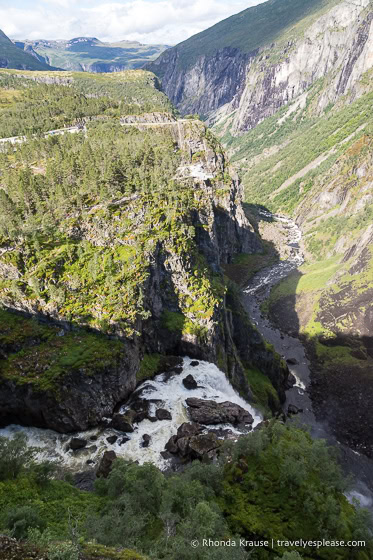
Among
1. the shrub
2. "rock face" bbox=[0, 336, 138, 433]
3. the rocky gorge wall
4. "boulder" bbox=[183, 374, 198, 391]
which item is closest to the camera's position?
the shrub

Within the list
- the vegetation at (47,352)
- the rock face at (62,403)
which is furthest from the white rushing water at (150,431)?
the vegetation at (47,352)

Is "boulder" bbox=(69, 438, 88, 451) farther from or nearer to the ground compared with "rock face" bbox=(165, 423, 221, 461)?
farther from the ground

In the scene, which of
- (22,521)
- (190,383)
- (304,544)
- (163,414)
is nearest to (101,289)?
(190,383)

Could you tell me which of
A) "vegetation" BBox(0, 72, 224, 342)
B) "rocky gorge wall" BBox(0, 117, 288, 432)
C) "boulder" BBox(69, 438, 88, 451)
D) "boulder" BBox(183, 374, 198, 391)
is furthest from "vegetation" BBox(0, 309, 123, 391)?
"boulder" BBox(183, 374, 198, 391)

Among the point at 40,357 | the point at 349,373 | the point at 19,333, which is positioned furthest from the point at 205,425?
the point at 349,373

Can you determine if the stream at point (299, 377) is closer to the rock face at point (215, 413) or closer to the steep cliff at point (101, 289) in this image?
the steep cliff at point (101, 289)

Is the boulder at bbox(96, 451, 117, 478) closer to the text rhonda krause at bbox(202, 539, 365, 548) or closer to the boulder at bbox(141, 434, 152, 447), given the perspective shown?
the boulder at bbox(141, 434, 152, 447)
